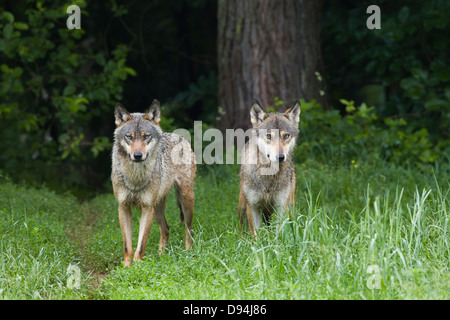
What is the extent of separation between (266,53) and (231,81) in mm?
841

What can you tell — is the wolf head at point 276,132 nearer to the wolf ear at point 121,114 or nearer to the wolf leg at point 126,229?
the wolf ear at point 121,114

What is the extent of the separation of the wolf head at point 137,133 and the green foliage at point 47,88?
466 cm

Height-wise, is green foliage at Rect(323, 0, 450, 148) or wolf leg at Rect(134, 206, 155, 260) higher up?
green foliage at Rect(323, 0, 450, 148)

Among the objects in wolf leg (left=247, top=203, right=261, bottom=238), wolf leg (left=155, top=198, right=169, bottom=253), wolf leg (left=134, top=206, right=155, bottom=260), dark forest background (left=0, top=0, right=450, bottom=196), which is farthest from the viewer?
dark forest background (left=0, top=0, right=450, bottom=196)

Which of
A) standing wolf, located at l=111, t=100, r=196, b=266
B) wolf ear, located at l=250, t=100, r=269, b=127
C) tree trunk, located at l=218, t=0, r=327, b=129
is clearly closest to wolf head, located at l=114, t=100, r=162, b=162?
standing wolf, located at l=111, t=100, r=196, b=266

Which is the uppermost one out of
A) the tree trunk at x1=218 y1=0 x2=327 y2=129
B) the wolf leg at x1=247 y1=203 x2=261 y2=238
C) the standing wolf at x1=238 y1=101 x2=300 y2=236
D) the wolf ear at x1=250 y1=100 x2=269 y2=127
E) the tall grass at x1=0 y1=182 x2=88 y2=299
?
the tree trunk at x1=218 y1=0 x2=327 y2=129

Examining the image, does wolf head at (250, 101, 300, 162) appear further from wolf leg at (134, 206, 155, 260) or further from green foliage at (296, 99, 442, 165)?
green foliage at (296, 99, 442, 165)

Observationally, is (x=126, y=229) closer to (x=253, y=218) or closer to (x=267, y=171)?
(x=253, y=218)

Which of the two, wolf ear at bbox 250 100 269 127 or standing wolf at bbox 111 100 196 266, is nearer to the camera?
standing wolf at bbox 111 100 196 266

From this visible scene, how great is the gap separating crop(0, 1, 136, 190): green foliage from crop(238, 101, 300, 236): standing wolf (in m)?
5.18

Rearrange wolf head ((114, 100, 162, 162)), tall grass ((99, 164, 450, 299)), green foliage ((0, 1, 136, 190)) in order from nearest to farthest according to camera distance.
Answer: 1. tall grass ((99, 164, 450, 299))
2. wolf head ((114, 100, 162, 162))
3. green foliage ((0, 1, 136, 190))

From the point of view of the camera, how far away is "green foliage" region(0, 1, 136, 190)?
36.5 ft

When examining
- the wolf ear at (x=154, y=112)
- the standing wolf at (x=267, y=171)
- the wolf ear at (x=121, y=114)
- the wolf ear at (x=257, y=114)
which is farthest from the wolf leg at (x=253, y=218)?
the wolf ear at (x=121, y=114)
